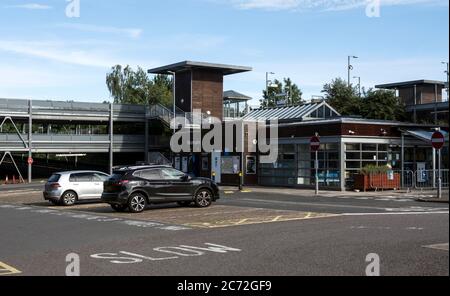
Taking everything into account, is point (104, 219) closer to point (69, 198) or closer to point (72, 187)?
point (69, 198)

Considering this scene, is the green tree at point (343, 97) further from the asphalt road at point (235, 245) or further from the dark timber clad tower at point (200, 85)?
the asphalt road at point (235, 245)

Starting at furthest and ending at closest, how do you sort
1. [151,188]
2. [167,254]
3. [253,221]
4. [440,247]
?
[151,188] < [253,221] < [167,254] < [440,247]

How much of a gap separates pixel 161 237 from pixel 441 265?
6.64 m

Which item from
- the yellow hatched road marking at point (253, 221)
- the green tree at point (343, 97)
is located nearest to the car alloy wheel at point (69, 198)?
the yellow hatched road marking at point (253, 221)

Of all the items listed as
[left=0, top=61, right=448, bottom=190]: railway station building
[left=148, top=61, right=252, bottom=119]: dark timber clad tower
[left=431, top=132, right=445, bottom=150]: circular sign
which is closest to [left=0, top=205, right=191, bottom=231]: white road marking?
[left=0, top=61, right=448, bottom=190]: railway station building

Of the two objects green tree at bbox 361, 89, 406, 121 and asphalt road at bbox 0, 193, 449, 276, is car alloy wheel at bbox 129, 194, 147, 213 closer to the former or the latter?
asphalt road at bbox 0, 193, 449, 276

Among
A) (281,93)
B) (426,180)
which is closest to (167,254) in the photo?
(426,180)

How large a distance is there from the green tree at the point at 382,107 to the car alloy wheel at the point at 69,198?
41679 mm

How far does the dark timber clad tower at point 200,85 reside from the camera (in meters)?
59.2

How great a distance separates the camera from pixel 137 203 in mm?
20109

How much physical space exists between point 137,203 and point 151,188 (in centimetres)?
71

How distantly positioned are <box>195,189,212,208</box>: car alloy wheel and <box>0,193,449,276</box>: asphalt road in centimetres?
366

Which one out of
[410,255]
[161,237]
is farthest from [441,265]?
[161,237]

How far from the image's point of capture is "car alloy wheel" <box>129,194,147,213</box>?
20.0 m
